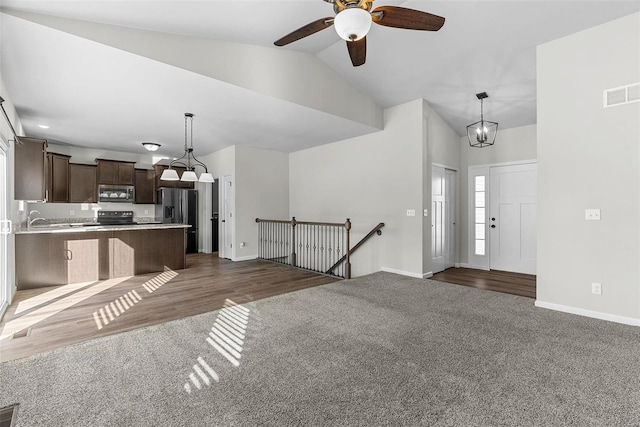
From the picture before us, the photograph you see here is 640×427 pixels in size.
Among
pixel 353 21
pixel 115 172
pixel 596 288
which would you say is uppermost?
pixel 353 21

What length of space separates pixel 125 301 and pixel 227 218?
342cm

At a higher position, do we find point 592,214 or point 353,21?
point 353,21

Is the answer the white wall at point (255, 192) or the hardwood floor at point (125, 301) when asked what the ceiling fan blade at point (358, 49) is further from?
the white wall at point (255, 192)

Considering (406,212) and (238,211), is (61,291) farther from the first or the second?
(406,212)

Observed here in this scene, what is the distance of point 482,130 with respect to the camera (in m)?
4.80

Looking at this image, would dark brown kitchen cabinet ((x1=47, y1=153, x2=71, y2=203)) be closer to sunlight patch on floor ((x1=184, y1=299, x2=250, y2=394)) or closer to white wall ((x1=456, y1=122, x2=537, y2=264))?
sunlight patch on floor ((x1=184, y1=299, x2=250, y2=394))

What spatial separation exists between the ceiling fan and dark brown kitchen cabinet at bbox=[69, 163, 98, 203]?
6237 mm

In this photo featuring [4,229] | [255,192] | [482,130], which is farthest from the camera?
[255,192]

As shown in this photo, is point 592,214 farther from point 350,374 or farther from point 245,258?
point 245,258

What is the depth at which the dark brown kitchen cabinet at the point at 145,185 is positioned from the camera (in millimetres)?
7363

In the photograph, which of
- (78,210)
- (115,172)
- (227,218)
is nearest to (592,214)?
(227,218)

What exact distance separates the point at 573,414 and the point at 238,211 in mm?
6064

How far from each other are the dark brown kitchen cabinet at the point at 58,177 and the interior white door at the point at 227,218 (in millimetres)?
3167

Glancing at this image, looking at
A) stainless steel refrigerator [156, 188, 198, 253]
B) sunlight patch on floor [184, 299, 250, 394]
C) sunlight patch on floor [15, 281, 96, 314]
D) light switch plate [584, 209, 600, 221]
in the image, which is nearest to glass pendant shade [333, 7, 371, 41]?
sunlight patch on floor [184, 299, 250, 394]
